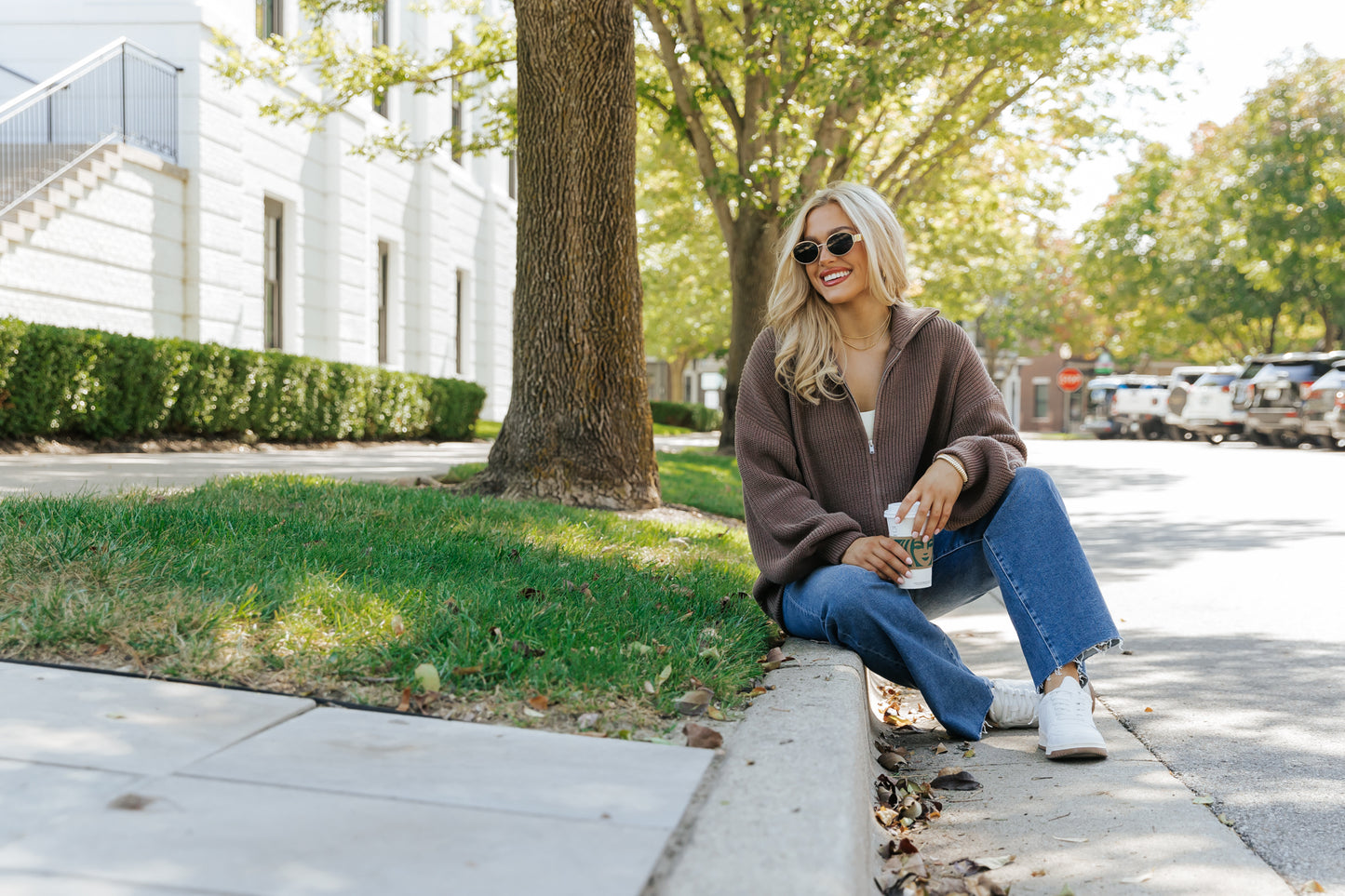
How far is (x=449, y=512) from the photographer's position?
5.46 m

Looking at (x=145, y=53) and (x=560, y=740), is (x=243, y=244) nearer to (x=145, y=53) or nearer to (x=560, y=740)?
(x=145, y=53)

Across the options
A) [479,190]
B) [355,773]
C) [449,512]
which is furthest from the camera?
[479,190]

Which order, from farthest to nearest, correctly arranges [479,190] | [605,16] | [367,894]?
[479,190], [605,16], [367,894]

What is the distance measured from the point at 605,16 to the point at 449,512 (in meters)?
Result: 3.58

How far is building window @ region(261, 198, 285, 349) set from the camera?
17.4m


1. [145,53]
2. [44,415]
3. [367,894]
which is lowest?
[367,894]

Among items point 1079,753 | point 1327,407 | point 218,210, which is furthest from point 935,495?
point 1327,407

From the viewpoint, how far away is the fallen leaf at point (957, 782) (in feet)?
10.2

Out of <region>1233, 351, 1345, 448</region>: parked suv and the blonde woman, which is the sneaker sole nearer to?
the blonde woman

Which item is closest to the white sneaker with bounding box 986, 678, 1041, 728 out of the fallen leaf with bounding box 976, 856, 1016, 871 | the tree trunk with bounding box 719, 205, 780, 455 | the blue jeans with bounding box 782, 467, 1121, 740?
the blue jeans with bounding box 782, 467, 1121, 740

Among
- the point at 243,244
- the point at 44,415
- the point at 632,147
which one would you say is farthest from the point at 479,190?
the point at 632,147

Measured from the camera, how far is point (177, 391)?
11.7 meters

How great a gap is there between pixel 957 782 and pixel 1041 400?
68.5 metres

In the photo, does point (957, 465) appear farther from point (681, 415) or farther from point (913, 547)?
point (681, 415)
